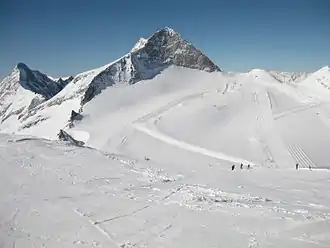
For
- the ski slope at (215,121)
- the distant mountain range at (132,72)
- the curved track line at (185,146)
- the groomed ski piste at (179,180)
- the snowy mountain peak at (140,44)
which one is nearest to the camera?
the groomed ski piste at (179,180)

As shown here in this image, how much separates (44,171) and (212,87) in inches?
2217

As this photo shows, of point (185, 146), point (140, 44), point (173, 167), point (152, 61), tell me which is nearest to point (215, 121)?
point (185, 146)

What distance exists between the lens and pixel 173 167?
35.7 m

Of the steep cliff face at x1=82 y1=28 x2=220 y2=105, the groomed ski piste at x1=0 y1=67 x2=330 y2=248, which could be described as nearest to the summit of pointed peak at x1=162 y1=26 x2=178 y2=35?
the steep cliff face at x1=82 y1=28 x2=220 y2=105

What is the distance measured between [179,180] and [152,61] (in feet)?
220

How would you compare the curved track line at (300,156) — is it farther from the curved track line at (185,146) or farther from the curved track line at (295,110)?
the curved track line at (295,110)

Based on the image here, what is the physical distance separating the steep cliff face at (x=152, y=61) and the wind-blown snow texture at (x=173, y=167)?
0.50 m

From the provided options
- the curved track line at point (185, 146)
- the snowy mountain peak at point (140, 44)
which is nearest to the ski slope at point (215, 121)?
the curved track line at point (185, 146)

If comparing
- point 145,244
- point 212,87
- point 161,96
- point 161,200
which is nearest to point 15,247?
point 145,244

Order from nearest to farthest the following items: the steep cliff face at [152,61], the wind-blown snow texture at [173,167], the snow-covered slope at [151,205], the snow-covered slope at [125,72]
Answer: the snow-covered slope at [151,205], the wind-blown snow texture at [173,167], the snow-covered slope at [125,72], the steep cliff face at [152,61]

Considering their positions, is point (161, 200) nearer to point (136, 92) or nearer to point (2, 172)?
point (2, 172)

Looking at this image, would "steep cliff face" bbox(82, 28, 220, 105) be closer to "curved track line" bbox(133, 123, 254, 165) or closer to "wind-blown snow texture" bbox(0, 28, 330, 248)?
"wind-blown snow texture" bbox(0, 28, 330, 248)

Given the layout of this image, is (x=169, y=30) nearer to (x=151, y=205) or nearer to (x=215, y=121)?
(x=215, y=121)

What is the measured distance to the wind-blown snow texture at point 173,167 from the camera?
17266 mm
